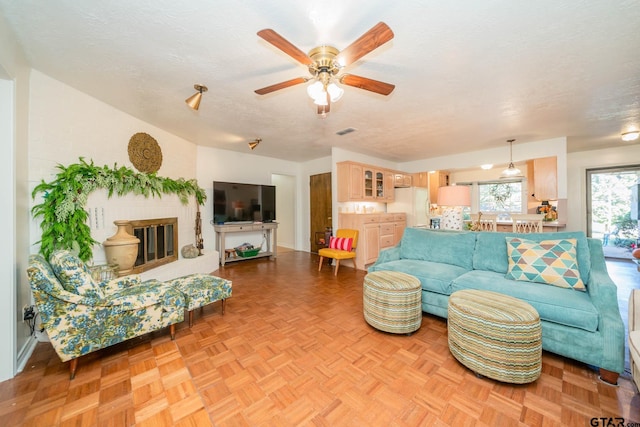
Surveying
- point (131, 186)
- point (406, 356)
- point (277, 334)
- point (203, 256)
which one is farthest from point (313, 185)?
point (406, 356)

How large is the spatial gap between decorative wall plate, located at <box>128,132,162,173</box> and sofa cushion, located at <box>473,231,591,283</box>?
4.37m

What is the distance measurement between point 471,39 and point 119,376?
11.5 feet

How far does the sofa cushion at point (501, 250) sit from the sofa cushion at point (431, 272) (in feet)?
0.72

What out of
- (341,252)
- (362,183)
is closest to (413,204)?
(362,183)

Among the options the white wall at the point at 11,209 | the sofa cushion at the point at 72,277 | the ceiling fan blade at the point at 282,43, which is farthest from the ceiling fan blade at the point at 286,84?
the sofa cushion at the point at 72,277

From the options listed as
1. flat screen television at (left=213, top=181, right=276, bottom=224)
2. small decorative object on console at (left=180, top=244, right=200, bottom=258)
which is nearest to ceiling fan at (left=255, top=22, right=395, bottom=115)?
small decorative object on console at (left=180, top=244, right=200, bottom=258)

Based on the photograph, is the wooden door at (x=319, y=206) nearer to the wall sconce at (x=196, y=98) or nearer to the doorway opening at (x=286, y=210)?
the doorway opening at (x=286, y=210)

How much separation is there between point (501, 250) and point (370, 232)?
240cm

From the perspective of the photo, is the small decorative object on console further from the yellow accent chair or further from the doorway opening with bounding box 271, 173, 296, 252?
the doorway opening with bounding box 271, 173, 296, 252

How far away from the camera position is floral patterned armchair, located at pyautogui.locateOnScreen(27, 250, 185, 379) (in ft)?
4.96

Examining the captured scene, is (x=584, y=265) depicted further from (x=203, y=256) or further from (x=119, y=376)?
(x=203, y=256)

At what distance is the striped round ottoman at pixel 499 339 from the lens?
4.96ft

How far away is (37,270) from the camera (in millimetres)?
1467

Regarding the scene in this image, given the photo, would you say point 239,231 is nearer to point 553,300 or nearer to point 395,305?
point 395,305
